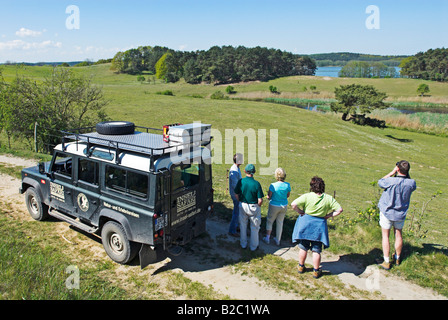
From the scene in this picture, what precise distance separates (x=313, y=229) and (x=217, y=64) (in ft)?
329

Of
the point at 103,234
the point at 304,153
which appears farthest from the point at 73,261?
the point at 304,153

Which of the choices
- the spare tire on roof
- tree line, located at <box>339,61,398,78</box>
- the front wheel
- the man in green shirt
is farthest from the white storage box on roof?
tree line, located at <box>339,61,398,78</box>

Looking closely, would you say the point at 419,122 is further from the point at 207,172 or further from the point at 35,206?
the point at 35,206

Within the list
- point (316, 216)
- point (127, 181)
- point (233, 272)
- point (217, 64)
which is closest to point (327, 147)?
point (316, 216)

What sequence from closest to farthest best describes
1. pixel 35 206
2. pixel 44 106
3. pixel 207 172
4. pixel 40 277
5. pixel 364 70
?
1. pixel 40 277
2. pixel 207 172
3. pixel 35 206
4. pixel 44 106
5. pixel 364 70

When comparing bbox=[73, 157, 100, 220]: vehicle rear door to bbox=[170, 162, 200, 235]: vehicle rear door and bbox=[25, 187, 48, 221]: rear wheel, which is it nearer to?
bbox=[25, 187, 48, 221]: rear wheel

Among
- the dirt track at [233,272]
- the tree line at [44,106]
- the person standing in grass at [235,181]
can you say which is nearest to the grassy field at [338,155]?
the dirt track at [233,272]

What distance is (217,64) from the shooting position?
101000mm

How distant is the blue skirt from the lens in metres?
6.36

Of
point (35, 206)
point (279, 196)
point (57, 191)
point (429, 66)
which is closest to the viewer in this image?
point (279, 196)

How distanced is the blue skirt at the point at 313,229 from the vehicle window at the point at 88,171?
4.92 metres

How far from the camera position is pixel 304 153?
2719 cm

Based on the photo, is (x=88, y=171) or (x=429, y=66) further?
(x=429, y=66)
